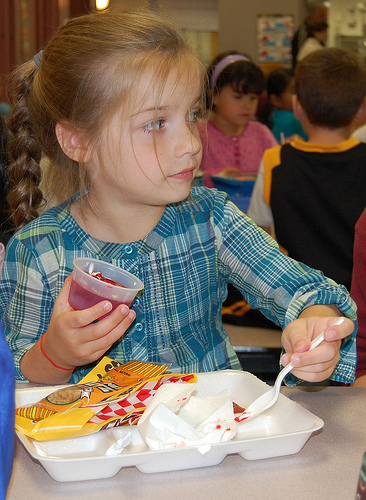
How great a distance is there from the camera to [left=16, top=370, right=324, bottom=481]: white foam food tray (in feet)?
2.50

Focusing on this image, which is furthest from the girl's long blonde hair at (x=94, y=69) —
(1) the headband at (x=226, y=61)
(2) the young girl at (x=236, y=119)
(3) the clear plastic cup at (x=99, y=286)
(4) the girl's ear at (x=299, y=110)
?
(1) the headband at (x=226, y=61)

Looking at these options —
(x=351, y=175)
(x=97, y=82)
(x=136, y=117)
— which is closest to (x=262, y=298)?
(x=136, y=117)

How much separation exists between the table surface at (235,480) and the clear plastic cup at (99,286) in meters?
0.25

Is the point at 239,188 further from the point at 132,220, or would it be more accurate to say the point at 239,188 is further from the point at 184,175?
the point at 184,175

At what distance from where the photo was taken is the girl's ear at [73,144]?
1.30 metres

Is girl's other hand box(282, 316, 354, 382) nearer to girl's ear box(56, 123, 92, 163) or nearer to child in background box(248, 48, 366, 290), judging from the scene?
girl's ear box(56, 123, 92, 163)

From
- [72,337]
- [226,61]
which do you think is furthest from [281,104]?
[72,337]

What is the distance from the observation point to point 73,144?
132cm

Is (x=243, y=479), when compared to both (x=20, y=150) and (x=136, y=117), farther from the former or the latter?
(x=20, y=150)

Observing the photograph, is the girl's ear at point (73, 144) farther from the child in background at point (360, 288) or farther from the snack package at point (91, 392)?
the child in background at point (360, 288)

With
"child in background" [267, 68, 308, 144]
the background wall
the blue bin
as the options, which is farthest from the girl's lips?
the background wall

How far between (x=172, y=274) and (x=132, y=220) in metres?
0.15

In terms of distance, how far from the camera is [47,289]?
1290 millimetres

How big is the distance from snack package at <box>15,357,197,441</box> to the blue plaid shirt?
288mm
